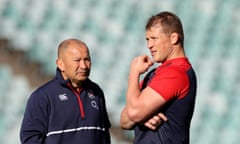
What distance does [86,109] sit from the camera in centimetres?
282

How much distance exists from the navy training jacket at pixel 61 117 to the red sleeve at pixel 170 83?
16.7 inches

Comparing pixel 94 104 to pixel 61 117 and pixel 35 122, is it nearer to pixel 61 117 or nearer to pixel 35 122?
pixel 61 117

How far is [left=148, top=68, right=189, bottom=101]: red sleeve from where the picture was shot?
2467 millimetres

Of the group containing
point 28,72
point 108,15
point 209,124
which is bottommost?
point 209,124

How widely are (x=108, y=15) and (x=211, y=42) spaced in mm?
1185

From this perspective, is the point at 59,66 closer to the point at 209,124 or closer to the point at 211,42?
the point at 209,124

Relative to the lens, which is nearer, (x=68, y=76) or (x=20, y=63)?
(x=68, y=76)

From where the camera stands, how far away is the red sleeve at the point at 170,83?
2467mm

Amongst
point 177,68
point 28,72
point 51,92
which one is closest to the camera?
point 177,68

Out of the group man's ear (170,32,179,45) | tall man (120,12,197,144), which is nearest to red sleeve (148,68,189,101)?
tall man (120,12,197,144)

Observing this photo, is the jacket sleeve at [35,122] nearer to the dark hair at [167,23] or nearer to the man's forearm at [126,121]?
the man's forearm at [126,121]

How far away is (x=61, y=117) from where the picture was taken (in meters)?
2.74

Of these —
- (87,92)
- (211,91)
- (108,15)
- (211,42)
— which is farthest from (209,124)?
(87,92)

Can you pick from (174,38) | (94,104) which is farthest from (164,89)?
(94,104)
